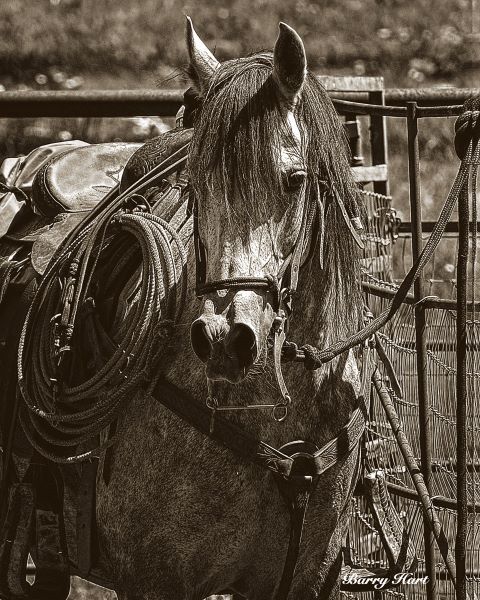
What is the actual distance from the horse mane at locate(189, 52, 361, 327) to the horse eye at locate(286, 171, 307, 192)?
24 millimetres

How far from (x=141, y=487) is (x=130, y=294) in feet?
1.94

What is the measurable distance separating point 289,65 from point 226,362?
78 centimetres

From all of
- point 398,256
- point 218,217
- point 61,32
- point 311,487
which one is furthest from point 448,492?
point 61,32

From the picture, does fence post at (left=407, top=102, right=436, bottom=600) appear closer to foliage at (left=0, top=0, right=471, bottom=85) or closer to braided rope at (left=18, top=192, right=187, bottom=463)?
braided rope at (left=18, top=192, right=187, bottom=463)

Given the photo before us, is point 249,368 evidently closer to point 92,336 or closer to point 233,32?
point 92,336

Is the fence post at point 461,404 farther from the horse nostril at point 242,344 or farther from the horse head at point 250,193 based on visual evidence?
the horse nostril at point 242,344

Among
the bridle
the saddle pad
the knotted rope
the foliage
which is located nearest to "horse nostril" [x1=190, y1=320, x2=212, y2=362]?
the bridle

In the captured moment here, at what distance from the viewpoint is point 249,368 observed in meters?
2.51

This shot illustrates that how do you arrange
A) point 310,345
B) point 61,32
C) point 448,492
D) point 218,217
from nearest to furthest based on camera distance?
point 218,217 → point 310,345 → point 448,492 → point 61,32

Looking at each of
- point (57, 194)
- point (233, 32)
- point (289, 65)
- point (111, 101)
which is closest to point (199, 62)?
point (289, 65)

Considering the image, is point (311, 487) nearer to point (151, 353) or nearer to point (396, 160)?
point (151, 353)

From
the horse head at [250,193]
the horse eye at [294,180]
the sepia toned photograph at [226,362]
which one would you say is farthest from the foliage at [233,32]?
the horse eye at [294,180]

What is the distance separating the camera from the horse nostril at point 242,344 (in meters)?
2.45

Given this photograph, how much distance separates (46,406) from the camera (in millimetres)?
3330
